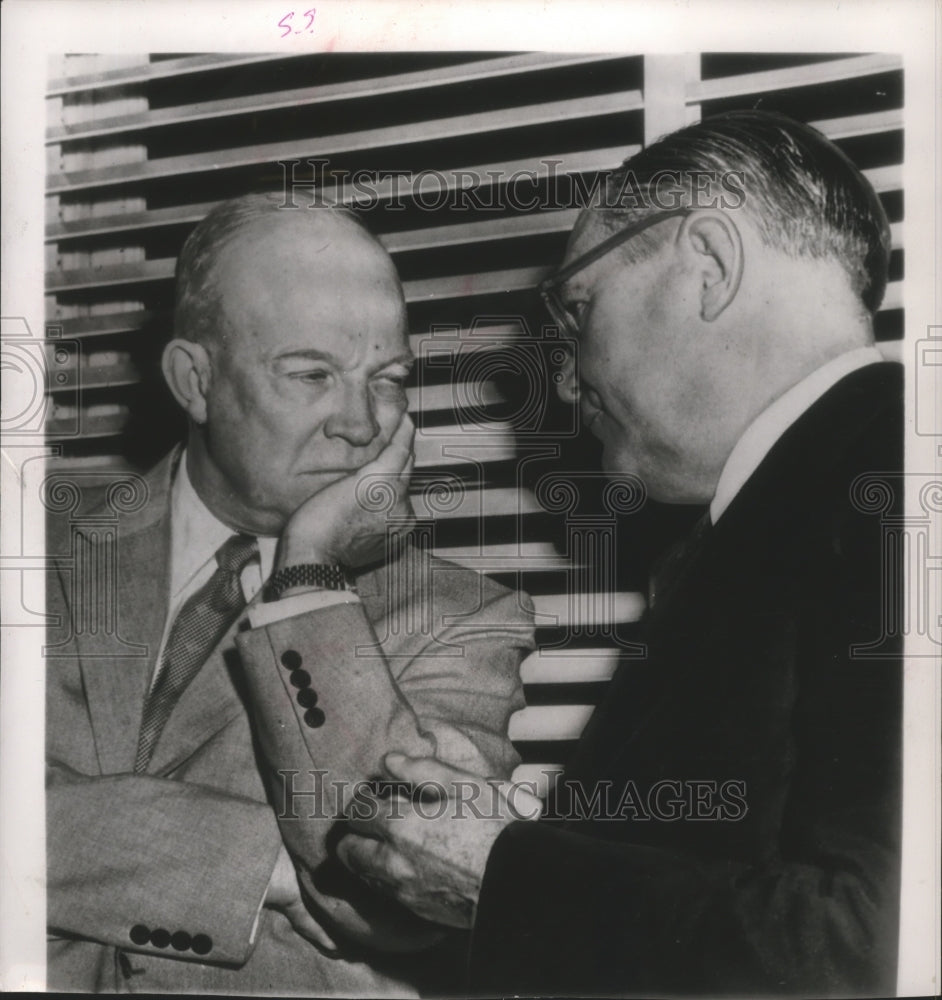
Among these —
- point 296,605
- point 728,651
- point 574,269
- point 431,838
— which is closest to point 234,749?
point 296,605

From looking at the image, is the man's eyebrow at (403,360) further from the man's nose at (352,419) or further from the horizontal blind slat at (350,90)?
the horizontal blind slat at (350,90)

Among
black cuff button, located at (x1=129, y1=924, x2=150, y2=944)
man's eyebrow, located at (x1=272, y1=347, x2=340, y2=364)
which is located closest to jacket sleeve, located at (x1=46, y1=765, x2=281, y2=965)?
black cuff button, located at (x1=129, y1=924, x2=150, y2=944)

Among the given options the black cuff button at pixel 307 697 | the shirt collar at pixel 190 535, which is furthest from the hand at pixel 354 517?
the black cuff button at pixel 307 697

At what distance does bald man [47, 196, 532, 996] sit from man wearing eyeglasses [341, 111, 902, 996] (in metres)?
0.13

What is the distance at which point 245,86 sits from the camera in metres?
2.61

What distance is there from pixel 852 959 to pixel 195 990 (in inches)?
43.6

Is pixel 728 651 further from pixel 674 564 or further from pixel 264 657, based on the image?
pixel 264 657

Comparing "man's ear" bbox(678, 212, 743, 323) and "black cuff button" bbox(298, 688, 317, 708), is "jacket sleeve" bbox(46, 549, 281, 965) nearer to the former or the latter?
"black cuff button" bbox(298, 688, 317, 708)

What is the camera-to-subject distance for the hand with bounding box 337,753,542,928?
2.28m

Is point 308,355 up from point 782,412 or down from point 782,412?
up

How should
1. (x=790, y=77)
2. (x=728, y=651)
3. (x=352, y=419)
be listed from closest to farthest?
(x=728, y=651) < (x=352, y=419) < (x=790, y=77)

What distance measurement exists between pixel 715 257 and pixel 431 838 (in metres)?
1.10

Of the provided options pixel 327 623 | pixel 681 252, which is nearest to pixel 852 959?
pixel 327 623

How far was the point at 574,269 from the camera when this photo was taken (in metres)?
2.43
